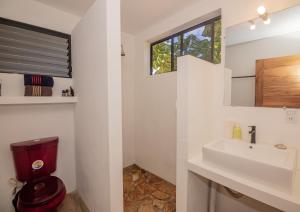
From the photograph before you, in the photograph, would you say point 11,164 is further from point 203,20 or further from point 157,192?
point 203,20

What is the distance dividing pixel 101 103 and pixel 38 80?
0.92 m

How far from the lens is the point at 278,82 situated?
52.2 inches

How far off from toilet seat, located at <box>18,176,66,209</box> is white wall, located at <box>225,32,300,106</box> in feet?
6.34

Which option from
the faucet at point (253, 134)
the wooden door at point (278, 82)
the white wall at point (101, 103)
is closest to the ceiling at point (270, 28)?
the wooden door at point (278, 82)

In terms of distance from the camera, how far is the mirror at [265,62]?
4.12 feet

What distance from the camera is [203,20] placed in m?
1.93

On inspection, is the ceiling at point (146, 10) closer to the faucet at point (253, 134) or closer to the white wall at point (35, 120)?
the white wall at point (35, 120)

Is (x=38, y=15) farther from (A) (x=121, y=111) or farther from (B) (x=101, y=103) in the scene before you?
(A) (x=121, y=111)

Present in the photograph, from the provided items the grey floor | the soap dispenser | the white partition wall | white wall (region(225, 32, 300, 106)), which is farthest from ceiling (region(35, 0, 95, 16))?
the grey floor

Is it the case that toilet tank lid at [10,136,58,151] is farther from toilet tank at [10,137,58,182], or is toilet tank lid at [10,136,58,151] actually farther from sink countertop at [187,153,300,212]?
sink countertop at [187,153,300,212]

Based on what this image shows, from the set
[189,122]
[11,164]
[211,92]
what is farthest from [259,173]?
[11,164]

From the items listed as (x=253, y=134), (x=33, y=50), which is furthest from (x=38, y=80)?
(x=253, y=134)

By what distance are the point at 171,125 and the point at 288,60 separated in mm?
1474

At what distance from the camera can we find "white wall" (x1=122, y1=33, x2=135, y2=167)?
9.23ft
